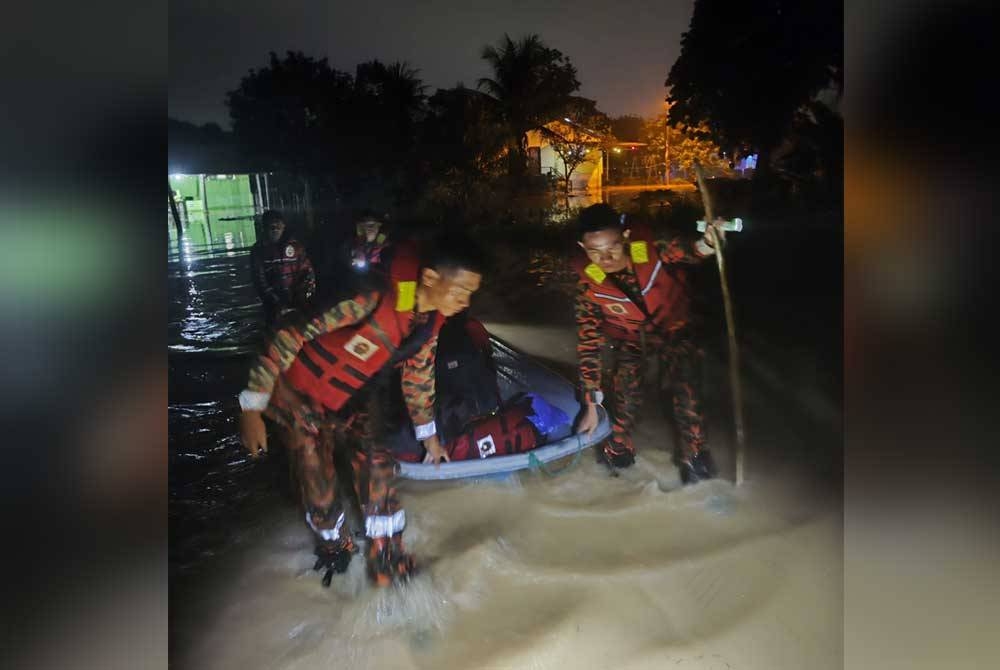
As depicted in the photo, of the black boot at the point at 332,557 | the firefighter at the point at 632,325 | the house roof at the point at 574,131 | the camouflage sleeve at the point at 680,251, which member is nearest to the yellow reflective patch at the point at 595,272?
the firefighter at the point at 632,325

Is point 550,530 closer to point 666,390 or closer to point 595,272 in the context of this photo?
point 666,390

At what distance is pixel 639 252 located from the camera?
10.2 feet

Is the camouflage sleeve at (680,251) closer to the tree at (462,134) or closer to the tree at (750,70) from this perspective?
the tree at (750,70)

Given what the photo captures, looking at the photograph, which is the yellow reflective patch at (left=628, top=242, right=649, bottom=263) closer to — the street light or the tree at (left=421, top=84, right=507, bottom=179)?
the street light

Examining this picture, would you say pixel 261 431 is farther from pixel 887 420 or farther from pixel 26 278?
pixel 887 420

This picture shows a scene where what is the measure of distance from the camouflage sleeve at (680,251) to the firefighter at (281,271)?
1555 mm

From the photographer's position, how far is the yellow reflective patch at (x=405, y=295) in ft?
8.91

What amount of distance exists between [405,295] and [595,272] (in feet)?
3.01

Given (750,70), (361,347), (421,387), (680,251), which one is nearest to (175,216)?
(361,347)

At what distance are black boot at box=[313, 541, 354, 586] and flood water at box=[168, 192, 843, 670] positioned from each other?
0.14 feet

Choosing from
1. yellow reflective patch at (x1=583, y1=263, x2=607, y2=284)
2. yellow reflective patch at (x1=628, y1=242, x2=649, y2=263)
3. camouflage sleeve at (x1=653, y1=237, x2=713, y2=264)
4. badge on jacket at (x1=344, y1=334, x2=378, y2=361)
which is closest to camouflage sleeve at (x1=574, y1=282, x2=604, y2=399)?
yellow reflective patch at (x1=583, y1=263, x2=607, y2=284)

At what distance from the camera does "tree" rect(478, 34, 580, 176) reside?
296 cm

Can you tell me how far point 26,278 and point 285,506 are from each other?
4.45 ft

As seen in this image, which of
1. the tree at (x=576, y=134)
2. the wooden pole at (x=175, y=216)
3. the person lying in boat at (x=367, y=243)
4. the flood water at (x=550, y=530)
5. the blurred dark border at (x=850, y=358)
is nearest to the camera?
the blurred dark border at (x=850, y=358)
